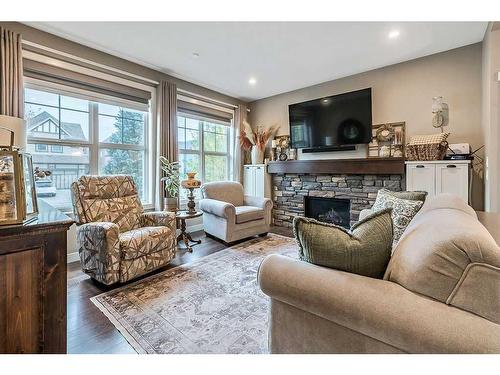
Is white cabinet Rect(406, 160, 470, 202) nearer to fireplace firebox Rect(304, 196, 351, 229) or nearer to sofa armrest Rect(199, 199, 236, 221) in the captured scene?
fireplace firebox Rect(304, 196, 351, 229)

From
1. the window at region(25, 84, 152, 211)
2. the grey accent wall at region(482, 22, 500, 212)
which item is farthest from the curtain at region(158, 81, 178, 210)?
the grey accent wall at region(482, 22, 500, 212)

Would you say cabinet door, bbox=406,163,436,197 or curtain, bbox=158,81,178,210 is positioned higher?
curtain, bbox=158,81,178,210

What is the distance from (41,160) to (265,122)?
355 cm

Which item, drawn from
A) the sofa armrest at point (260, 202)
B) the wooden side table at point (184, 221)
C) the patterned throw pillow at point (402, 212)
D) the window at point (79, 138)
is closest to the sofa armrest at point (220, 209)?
the wooden side table at point (184, 221)

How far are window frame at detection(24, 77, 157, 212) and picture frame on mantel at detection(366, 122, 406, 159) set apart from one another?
316 cm

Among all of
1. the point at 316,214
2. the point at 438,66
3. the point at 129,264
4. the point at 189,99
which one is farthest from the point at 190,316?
the point at 438,66

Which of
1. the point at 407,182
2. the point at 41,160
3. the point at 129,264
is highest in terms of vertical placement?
the point at 41,160

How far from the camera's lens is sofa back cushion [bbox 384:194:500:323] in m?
0.75

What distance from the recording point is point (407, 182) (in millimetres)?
3150

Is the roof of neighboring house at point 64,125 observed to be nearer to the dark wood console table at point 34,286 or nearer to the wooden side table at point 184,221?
the wooden side table at point 184,221

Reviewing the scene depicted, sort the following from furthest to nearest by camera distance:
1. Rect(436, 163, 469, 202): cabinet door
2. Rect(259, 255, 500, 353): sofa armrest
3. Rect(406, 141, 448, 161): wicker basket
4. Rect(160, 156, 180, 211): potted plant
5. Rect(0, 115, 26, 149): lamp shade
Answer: Rect(160, 156, 180, 211): potted plant, Rect(406, 141, 448, 161): wicker basket, Rect(436, 163, 469, 202): cabinet door, Rect(0, 115, 26, 149): lamp shade, Rect(259, 255, 500, 353): sofa armrest

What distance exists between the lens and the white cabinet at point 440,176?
275 centimetres

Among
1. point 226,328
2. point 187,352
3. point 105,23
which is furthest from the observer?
point 105,23
